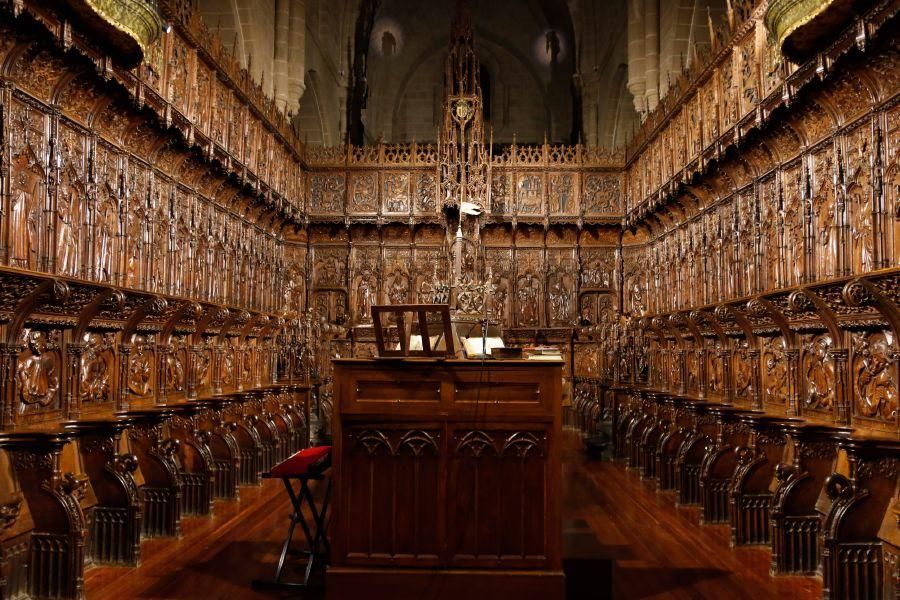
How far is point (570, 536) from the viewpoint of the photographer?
5184 millimetres

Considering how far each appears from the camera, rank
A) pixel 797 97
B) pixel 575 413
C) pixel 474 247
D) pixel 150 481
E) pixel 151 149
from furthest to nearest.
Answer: pixel 474 247, pixel 575 413, pixel 151 149, pixel 797 97, pixel 150 481

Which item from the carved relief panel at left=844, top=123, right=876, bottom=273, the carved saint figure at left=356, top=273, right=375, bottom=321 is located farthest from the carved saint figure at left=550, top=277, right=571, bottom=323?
the carved relief panel at left=844, top=123, right=876, bottom=273

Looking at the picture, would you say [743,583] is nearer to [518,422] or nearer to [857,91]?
[518,422]

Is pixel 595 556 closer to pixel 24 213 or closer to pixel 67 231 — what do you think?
pixel 24 213

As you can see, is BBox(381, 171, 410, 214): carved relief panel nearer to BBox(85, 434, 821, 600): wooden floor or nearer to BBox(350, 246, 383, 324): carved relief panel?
BBox(350, 246, 383, 324): carved relief panel

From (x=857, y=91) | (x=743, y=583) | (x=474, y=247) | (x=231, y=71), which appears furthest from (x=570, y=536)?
(x=474, y=247)

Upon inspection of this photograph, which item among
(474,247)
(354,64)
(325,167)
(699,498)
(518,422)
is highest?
(354,64)

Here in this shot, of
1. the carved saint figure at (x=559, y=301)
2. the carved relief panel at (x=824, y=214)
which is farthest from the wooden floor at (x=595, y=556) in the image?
the carved saint figure at (x=559, y=301)

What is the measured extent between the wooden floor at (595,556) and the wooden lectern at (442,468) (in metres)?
0.57

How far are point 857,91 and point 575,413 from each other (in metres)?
9.70

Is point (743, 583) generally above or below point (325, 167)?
below

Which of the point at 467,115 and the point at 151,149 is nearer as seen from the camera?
the point at 151,149

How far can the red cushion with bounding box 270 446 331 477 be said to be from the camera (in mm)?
4711

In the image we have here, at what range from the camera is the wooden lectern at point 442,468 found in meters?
4.21
